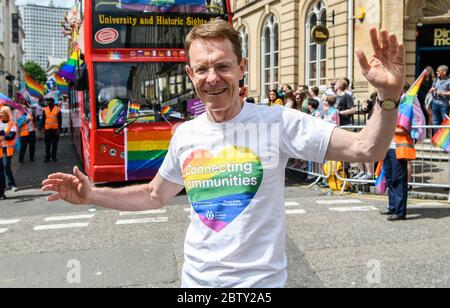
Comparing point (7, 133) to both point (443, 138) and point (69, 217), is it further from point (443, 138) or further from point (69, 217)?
point (443, 138)

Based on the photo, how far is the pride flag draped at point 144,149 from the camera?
31.9 ft

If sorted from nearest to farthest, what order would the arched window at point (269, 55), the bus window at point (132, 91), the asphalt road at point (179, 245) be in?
1. the asphalt road at point (179, 245)
2. the bus window at point (132, 91)
3. the arched window at point (269, 55)

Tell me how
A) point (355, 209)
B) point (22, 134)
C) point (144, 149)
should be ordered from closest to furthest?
point (355, 209)
point (144, 149)
point (22, 134)

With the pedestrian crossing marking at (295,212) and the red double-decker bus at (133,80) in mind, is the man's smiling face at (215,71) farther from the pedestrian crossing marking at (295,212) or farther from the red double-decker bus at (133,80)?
the red double-decker bus at (133,80)

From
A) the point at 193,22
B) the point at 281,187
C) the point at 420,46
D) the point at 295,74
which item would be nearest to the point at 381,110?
the point at 281,187

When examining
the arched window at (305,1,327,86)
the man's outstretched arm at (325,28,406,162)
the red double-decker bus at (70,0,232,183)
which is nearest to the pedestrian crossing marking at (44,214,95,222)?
the red double-decker bus at (70,0,232,183)

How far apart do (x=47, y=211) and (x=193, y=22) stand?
14.6ft

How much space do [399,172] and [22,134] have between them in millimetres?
11627

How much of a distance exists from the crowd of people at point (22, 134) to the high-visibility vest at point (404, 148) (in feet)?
24.4

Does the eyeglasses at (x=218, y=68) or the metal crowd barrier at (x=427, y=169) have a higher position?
the eyeglasses at (x=218, y=68)

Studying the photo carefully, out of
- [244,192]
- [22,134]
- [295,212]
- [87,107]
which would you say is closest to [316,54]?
[22,134]

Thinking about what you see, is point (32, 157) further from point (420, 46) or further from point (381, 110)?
point (381, 110)

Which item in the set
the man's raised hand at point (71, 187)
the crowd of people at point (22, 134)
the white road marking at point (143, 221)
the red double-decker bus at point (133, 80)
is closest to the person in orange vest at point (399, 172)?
the white road marking at point (143, 221)

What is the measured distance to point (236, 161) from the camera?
6.93ft
